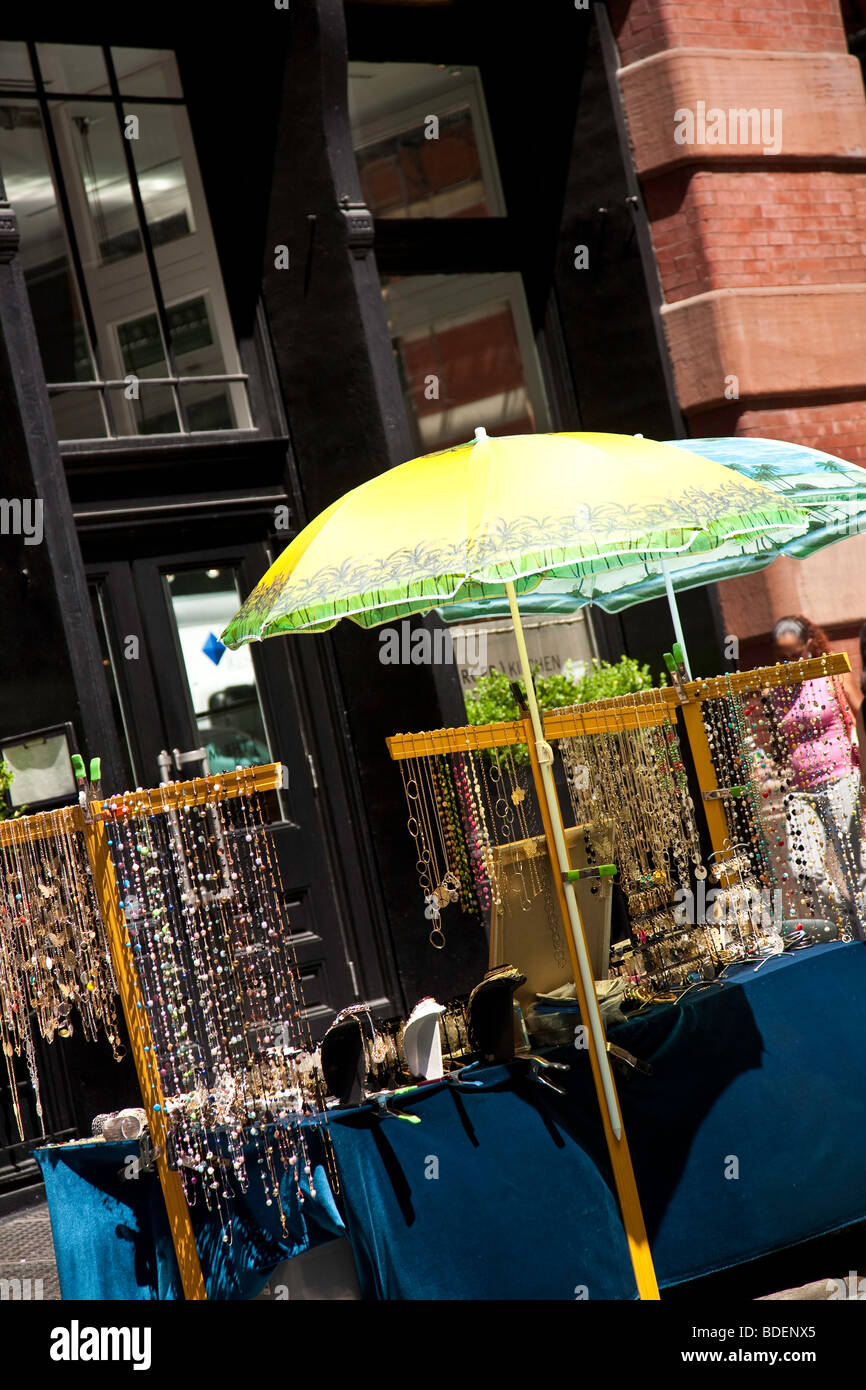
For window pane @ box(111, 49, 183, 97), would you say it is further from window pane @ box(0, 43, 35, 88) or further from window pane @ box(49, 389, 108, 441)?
window pane @ box(49, 389, 108, 441)

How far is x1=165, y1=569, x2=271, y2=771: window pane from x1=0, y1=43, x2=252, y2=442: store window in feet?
2.80

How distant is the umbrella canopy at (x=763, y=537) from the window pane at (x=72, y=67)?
3.47 m

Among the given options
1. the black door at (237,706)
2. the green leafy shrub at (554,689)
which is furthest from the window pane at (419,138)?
the green leafy shrub at (554,689)

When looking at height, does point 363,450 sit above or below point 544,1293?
above

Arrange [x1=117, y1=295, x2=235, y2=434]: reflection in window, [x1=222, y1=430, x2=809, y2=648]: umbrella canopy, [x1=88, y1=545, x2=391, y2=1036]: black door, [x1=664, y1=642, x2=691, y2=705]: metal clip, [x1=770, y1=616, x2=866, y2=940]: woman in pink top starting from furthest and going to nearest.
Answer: [x1=117, y1=295, x2=235, y2=434]: reflection in window, [x1=88, y1=545, x2=391, y2=1036]: black door, [x1=664, y1=642, x2=691, y2=705]: metal clip, [x1=770, y1=616, x2=866, y2=940]: woman in pink top, [x1=222, y1=430, x2=809, y2=648]: umbrella canopy

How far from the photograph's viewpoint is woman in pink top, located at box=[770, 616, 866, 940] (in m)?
5.31

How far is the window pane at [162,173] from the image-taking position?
7773 millimetres

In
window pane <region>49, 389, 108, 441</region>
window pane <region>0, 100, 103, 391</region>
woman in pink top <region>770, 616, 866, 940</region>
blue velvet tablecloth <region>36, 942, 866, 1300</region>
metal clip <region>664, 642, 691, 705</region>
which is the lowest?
blue velvet tablecloth <region>36, 942, 866, 1300</region>

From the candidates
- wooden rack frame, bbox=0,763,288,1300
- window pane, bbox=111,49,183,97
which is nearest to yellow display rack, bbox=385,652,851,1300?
wooden rack frame, bbox=0,763,288,1300

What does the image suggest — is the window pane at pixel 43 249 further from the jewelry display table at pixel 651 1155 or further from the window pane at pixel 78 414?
the jewelry display table at pixel 651 1155
